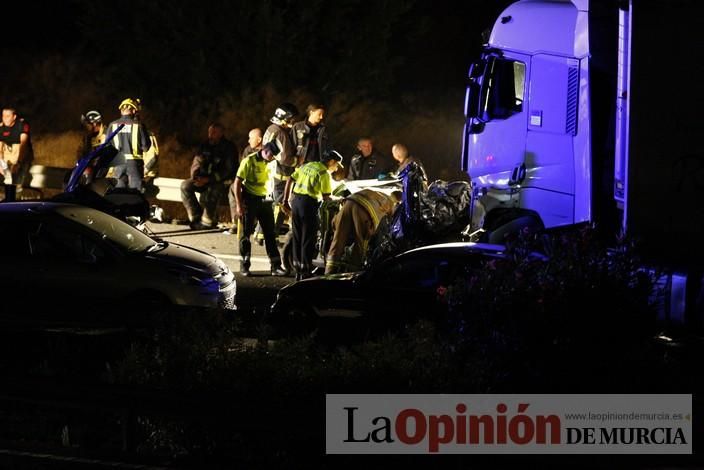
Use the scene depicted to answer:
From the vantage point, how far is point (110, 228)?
44.0ft

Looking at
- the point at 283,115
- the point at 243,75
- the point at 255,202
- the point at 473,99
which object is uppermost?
the point at 243,75

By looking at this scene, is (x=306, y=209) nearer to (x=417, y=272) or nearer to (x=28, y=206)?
(x=28, y=206)

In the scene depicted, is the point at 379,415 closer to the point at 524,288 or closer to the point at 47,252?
the point at 524,288

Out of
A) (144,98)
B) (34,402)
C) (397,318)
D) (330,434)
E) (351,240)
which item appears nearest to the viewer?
(330,434)

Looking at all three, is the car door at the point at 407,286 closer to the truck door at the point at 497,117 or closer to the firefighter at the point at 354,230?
the truck door at the point at 497,117

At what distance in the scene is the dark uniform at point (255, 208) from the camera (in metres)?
16.2

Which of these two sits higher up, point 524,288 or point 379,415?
point 524,288

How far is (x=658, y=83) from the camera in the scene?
1130cm

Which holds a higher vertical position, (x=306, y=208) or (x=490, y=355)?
(x=306, y=208)

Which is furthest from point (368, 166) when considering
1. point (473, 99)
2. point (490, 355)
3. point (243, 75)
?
point (243, 75)

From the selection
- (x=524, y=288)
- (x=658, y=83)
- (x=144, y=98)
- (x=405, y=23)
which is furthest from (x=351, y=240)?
(x=405, y=23)

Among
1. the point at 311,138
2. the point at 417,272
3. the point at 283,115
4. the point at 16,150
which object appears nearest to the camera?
the point at 417,272

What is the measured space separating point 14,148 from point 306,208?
26.6ft

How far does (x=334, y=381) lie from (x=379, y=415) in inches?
35.5
